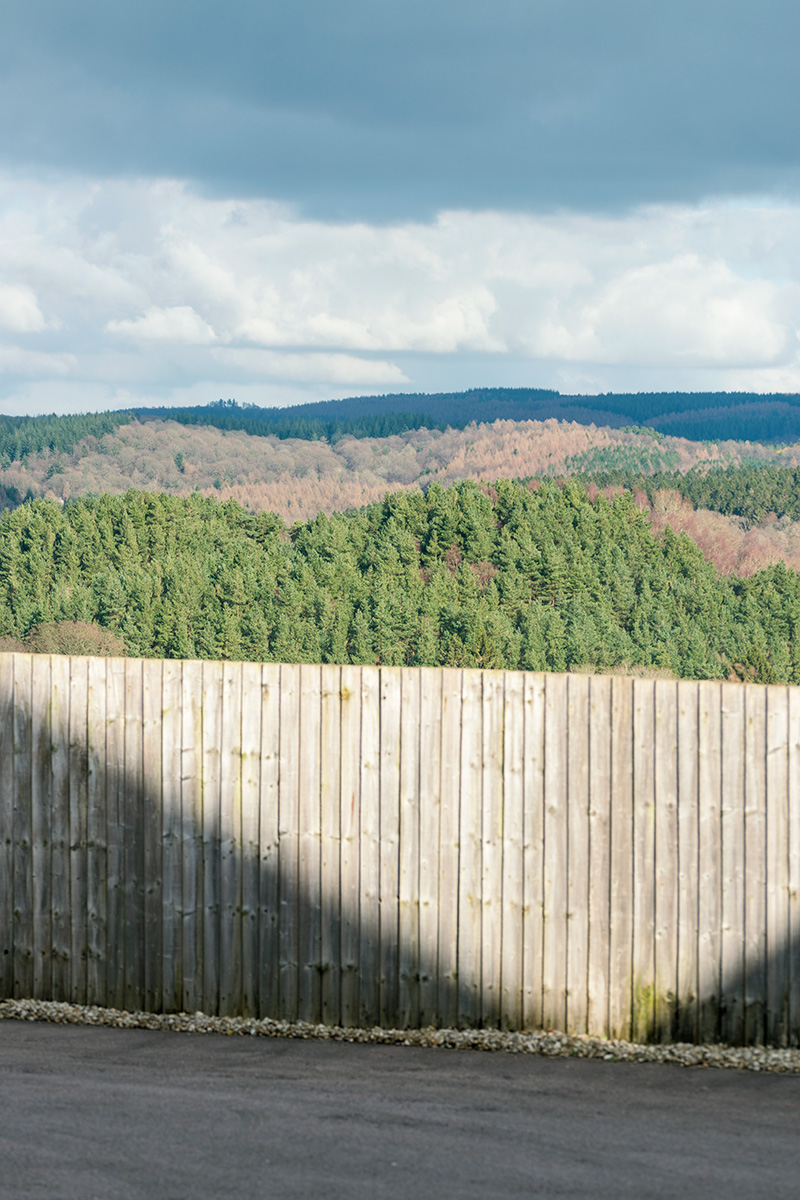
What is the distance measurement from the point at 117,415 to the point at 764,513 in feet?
266

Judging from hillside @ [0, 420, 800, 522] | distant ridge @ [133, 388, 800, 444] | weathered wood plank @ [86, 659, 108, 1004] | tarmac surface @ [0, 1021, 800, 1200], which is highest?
distant ridge @ [133, 388, 800, 444]

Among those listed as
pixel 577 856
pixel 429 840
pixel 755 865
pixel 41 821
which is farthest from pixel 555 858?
pixel 41 821

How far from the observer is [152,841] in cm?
640

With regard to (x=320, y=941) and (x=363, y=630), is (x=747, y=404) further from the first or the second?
(x=320, y=941)

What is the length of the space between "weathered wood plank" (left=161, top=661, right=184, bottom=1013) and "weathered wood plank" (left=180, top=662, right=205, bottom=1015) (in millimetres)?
22

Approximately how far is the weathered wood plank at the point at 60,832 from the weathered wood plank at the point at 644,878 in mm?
2951

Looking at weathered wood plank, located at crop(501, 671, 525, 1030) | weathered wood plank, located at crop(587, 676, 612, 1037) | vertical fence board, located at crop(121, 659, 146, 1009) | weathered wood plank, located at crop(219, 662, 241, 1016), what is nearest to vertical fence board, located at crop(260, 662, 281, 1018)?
weathered wood plank, located at crop(219, 662, 241, 1016)

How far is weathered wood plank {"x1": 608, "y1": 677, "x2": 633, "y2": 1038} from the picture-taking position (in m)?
5.95

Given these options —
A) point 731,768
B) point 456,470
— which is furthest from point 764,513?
point 731,768

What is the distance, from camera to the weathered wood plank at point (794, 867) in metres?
5.82

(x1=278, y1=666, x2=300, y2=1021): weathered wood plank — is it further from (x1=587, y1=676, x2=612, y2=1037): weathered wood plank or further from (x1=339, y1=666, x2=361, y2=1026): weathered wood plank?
(x1=587, y1=676, x2=612, y2=1037): weathered wood plank

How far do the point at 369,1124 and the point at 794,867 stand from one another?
2365mm

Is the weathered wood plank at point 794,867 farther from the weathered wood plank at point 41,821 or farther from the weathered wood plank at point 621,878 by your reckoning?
the weathered wood plank at point 41,821

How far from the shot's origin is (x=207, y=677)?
20.9 feet
